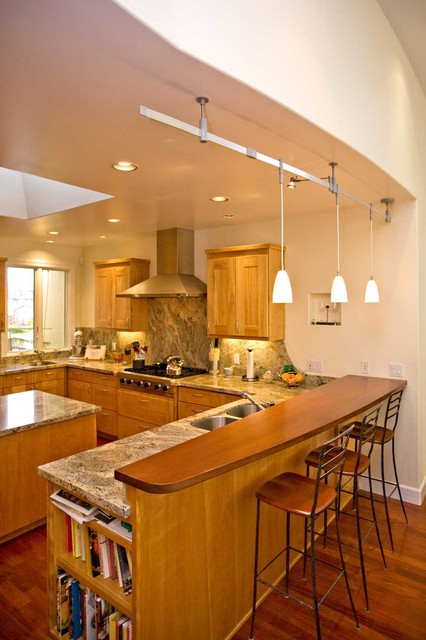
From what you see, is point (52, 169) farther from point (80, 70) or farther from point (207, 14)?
point (207, 14)

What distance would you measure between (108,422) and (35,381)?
1.24 m

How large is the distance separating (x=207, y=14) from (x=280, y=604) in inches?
114

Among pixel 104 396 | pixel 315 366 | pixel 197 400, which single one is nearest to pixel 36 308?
pixel 104 396

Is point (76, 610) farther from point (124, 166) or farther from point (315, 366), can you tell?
point (315, 366)

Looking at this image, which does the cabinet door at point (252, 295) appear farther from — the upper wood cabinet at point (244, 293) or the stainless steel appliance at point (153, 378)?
the stainless steel appliance at point (153, 378)

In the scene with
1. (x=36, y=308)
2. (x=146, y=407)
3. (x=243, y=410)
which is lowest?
(x=146, y=407)

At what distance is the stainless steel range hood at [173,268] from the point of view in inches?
190

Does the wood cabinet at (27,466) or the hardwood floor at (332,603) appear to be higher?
the wood cabinet at (27,466)

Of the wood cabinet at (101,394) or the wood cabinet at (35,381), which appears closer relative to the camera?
the wood cabinet at (101,394)

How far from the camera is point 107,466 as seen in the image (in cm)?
206

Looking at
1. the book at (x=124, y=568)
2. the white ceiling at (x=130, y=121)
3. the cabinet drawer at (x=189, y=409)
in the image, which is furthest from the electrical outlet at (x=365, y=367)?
the book at (x=124, y=568)

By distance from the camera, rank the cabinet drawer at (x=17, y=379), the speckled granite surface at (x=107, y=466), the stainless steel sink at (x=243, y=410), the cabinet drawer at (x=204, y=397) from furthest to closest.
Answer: the cabinet drawer at (x=17, y=379) < the cabinet drawer at (x=204, y=397) < the stainless steel sink at (x=243, y=410) < the speckled granite surface at (x=107, y=466)

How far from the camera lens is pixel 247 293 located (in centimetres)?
432

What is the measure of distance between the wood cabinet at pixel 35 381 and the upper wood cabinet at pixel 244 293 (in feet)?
8.52
